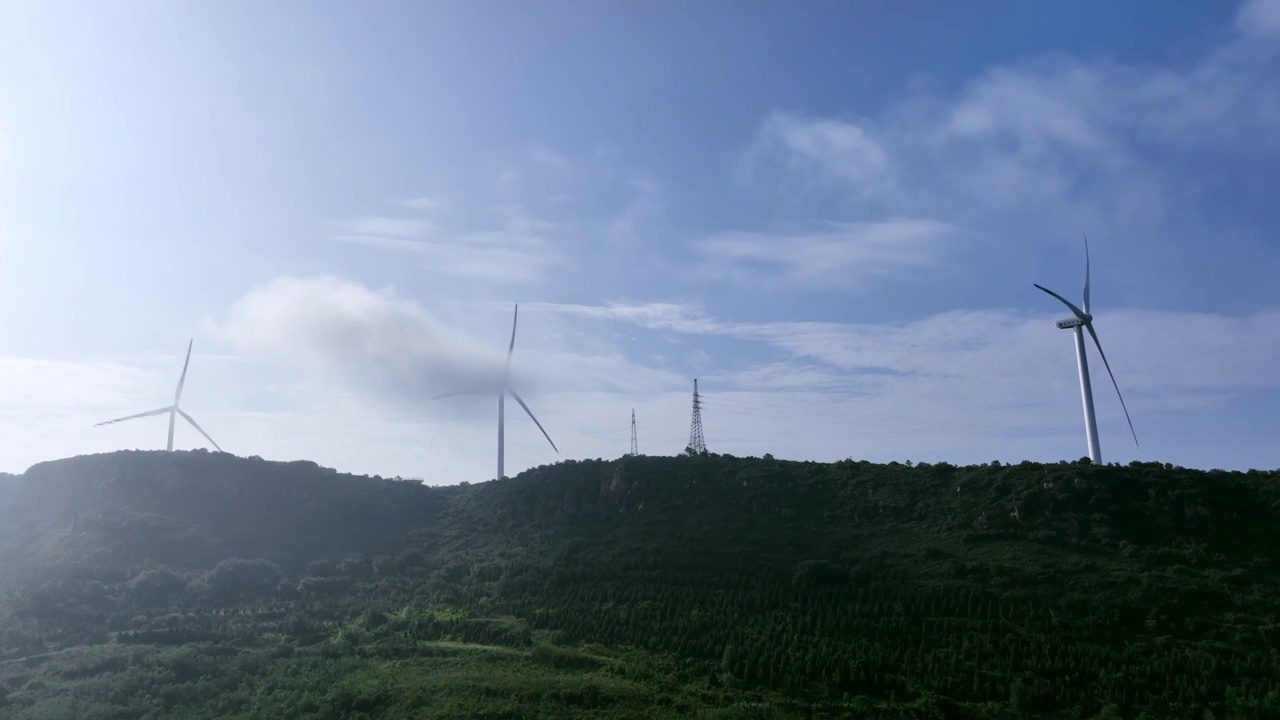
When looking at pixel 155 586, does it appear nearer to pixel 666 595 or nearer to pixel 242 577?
pixel 242 577

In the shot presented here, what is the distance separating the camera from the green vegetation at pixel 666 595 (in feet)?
157

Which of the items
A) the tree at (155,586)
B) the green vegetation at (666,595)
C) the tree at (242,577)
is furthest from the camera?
the tree at (242,577)

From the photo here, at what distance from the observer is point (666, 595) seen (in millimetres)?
65125

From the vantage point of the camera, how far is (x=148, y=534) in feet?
301

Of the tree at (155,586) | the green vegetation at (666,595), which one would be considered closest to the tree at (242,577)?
the green vegetation at (666,595)

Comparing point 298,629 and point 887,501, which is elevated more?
point 887,501

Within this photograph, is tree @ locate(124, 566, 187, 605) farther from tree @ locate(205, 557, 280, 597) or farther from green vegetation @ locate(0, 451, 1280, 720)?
tree @ locate(205, 557, 280, 597)

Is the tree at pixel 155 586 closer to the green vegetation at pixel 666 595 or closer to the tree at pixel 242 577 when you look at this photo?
the green vegetation at pixel 666 595

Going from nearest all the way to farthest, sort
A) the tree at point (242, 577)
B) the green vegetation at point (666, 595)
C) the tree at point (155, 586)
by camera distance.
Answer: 1. the green vegetation at point (666, 595)
2. the tree at point (155, 586)
3. the tree at point (242, 577)

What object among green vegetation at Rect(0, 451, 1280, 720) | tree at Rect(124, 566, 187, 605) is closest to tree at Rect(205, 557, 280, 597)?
green vegetation at Rect(0, 451, 1280, 720)

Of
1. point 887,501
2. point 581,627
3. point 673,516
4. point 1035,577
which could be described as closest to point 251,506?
point 673,516

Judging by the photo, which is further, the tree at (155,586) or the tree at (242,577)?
the tree at (242,577)

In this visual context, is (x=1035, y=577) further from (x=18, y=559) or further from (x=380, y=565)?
(x=18, y=559)

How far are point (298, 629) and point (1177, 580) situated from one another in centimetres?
5652
